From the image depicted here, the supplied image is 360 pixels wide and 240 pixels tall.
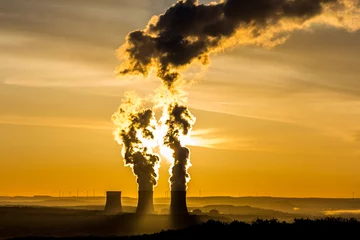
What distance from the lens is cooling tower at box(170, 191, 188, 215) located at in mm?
102938

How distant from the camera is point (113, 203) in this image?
437 feet

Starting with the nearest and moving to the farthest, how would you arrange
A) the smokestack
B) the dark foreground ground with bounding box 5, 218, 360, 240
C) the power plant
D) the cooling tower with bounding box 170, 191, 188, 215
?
the dark foreground ground with bounding box 5, 218, 360, 240, the cooling tower with bounding box 170, 191, 188, 215, the power plant, the smokestack

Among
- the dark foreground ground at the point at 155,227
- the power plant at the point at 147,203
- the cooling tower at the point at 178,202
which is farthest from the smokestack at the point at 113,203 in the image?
the cooling tower at the point at 178,202

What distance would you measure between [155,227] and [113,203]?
30.9 m

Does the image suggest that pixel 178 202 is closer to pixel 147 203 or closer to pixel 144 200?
pixel 147 203

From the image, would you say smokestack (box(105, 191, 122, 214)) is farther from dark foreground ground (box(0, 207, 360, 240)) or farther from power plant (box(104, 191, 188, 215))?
dark foreground ground (box(0, 207, 360, 240))

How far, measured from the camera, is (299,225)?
55812 mm

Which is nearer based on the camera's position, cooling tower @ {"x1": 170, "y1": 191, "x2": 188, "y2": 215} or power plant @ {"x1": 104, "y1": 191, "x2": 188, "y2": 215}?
cooling tower @ {"x1": 170, "y1": 191, "x2": 188, "y2": 215}

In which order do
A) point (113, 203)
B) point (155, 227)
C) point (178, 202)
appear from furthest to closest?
point (113, 203), point (155, 227), point (178, 202)

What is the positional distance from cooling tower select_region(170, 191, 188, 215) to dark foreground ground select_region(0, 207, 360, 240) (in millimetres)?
1367

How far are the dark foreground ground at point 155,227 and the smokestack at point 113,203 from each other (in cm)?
245

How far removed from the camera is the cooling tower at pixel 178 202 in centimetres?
10294

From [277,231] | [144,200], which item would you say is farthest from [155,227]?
[277,231]

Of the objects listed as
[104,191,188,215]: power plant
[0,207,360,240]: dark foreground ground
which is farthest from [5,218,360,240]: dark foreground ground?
[104,191,188,215]: power plant
